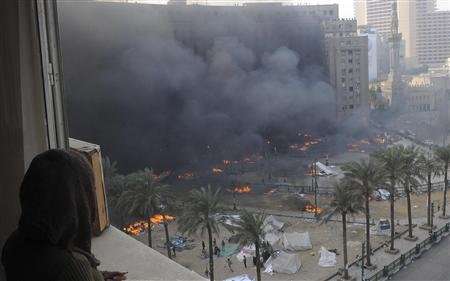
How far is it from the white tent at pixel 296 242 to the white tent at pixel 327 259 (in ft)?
1.77

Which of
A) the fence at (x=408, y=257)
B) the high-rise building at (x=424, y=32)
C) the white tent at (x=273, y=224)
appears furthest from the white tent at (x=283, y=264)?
the high-rise building at (x=424, y=32)

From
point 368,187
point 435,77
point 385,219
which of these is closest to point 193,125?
point 385,219

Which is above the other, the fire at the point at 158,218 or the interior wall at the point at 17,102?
the interior wall at the point at 17,102

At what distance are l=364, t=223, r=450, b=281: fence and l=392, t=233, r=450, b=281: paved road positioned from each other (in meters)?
0.10

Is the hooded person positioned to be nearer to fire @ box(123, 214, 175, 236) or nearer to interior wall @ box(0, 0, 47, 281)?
interior wall @ box(0, 0, 47, 281)

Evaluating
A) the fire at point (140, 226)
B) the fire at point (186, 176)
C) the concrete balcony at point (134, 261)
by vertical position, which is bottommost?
the fire at point (186, 176)

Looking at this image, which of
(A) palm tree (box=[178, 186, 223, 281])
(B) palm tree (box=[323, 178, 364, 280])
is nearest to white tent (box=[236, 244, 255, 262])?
(A) palm tree (box=[178, 186, 223, 281])

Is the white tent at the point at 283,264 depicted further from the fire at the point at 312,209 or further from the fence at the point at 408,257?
the fire at the point at 312,209

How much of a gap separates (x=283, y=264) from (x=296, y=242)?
1226 millimetres

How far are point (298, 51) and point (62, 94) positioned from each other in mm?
24506

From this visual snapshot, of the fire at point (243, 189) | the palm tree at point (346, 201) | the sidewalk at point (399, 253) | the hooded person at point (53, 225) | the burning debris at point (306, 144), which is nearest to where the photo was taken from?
the hooded person at point (53, 225)

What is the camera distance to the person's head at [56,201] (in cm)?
67

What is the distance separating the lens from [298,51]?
2522 centimetres

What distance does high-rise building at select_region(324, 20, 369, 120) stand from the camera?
24.6 metres
